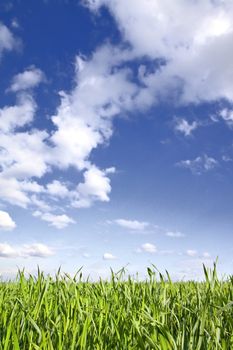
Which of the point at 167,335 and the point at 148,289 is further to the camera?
the point at 148,289

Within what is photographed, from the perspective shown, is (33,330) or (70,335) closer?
(70,335)

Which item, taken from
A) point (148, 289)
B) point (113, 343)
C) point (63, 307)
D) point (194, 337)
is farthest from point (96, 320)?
point (148, 289)

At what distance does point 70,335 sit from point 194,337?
0.62 meters

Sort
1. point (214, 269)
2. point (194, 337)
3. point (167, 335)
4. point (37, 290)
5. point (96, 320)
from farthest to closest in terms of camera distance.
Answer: point (37, 290)
point (214, 269)
point (96, 320)
point (194, 337)
point (167, 335)

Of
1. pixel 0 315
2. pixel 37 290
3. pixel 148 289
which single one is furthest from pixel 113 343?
pixel 148 289

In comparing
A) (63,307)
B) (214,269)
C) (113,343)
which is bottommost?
(113,343)

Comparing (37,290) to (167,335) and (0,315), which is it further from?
(167,335)

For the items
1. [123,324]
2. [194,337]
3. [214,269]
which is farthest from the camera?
[214,269]

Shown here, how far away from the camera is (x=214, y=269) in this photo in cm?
286

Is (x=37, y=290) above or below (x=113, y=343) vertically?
above

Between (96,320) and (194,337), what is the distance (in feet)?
2.26

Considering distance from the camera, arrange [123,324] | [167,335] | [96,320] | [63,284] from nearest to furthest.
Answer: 1. [167,335]
2. [123,324]
3. [96,320]
4. [63,284]

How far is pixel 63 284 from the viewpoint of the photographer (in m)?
3.64

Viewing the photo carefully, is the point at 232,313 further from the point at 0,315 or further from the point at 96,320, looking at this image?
the point at 0,315
